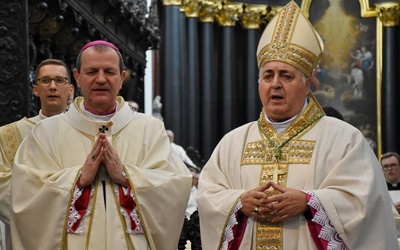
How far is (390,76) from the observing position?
2203 centimetres

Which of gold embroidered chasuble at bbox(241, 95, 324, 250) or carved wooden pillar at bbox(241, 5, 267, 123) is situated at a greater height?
gold embroidered chasuble at bbox(241, 95, 324, 250)

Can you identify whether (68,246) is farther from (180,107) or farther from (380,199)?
(180,107)

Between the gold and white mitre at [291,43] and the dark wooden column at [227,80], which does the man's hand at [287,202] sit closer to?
the gold and white mitre at [291,43]

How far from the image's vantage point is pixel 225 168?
16.0 feet

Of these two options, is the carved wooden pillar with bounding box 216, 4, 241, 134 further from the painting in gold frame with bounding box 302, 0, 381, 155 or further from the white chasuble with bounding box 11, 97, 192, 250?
the white chasuble with bounding box 11, 97, 192, 250

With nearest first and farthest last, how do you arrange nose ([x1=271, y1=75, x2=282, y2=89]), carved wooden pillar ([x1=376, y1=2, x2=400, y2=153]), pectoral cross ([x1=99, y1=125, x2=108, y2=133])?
nose ([x1=271, y1=75, x2=282, y2=89])
pectoral cross ([x1=99, y1=125, x2=108, y2=133])
carved wooden pillar ([x1=376, y1=2, x2=400, y2=153])

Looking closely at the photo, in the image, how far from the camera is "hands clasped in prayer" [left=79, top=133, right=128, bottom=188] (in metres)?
4.77

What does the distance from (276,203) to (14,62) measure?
421 cm

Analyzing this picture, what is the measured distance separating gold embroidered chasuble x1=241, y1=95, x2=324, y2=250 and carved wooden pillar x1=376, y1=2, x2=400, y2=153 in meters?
17.4

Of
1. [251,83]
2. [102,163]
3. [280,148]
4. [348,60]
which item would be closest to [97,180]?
[102,163]

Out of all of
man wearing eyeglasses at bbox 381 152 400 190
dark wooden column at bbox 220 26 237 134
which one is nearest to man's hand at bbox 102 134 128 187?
man wearing eyeglasses at bbox 381 152 400 190

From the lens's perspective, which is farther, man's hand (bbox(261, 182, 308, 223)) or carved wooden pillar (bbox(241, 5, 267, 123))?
carved wooden pillar (bbox(241, 5, 267, 123))

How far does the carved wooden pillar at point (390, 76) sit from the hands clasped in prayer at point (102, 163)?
699 inches

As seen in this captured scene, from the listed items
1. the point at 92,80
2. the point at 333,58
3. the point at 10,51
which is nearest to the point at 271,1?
the point at 333,58
